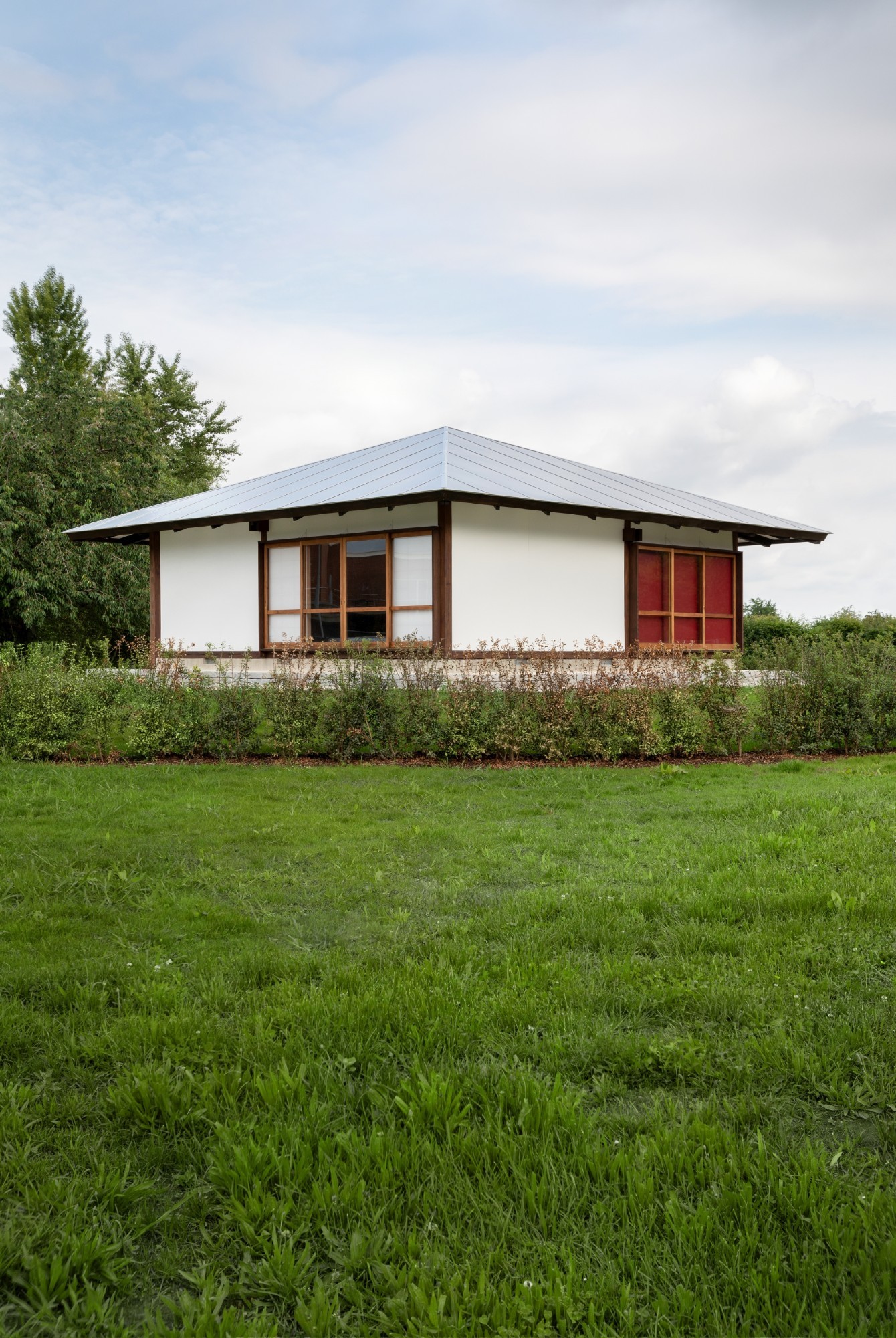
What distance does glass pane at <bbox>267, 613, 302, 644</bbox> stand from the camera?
17.2 meters

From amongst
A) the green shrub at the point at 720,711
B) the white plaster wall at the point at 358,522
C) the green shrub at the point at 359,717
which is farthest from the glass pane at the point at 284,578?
the green shrub at the point at 720,711

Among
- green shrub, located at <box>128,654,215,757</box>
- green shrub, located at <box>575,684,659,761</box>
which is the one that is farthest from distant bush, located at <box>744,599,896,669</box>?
green shrub, located at <box>128,654,215,757</box>

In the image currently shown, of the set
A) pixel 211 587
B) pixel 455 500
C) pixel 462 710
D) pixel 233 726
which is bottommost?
pixel 233 726

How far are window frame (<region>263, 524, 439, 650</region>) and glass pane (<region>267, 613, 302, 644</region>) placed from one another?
1.2 inches

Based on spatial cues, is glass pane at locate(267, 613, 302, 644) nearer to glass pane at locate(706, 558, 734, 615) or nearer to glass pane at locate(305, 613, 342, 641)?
glass pane at locate(305, 613, 342, 641)

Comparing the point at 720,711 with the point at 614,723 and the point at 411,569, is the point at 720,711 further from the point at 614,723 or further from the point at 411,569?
the point at 411,569

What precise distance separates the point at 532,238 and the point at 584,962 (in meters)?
16.1

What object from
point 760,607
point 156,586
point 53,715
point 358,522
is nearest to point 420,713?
point 53,715

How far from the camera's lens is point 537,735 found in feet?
31.3

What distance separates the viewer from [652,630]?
18.2 m

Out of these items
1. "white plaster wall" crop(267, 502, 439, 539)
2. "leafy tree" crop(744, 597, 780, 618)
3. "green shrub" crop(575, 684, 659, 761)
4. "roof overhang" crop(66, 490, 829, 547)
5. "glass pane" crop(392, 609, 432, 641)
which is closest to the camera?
"green shrub" crop(575, 684, 659, 761)

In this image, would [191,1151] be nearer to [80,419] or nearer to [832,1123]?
[832,1123]

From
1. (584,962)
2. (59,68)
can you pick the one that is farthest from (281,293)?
(584,962)

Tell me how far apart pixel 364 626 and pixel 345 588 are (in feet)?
2.84
